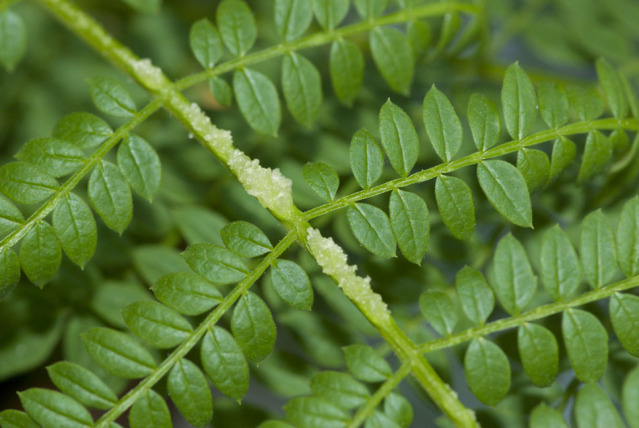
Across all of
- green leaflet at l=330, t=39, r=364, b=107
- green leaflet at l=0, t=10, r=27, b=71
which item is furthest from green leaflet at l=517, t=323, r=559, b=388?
green leaflet at l=0, t=10, r=27, b=71

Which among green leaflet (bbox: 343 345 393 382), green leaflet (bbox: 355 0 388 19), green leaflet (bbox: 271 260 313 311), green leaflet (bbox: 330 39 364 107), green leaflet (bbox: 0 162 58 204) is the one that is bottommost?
green leaflet (bbox: 343 345 393 382)

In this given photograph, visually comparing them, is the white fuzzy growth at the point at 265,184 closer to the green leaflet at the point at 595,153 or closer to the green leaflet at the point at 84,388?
the green leaflet at the point at 84,388

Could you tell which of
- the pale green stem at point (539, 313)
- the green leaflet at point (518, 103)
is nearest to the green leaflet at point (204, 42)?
the green leaflet at point (518, 103)

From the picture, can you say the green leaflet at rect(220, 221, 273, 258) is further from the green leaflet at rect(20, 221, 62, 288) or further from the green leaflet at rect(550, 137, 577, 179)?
the green leaflet at rect(550, 137, 577, 179)

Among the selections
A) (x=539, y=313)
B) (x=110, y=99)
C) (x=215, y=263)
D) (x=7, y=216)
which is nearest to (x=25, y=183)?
(x=7, y=216)

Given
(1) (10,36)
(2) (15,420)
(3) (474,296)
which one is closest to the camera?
(2) (15,420)

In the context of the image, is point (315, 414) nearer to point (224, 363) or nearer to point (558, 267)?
point (224, 363)

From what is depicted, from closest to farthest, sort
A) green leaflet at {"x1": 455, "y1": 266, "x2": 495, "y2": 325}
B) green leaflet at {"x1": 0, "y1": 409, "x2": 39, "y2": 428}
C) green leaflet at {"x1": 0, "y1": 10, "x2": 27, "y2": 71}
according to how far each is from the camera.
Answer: green leaflet at {"x1": 0, "y1": 409, "x2": 39, "y2": 428} → green leaflet at {"x1": 455, "y1": 266, "x2": 495, "y2": 325} → green leaflet at {"x1": 0, "y1": 10, "x2": 27, "y2": 71}
